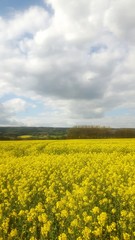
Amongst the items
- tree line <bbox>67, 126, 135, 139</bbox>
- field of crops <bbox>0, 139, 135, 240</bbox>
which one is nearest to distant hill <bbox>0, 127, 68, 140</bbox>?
tree line <bbox>67, 126, 135, 139</bbox>

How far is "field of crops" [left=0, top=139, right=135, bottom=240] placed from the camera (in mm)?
→ 5348

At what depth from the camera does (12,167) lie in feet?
40.6

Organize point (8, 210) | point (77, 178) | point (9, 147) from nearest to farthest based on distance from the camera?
point (8, 210) → point (77, 178) → point (9, 147)

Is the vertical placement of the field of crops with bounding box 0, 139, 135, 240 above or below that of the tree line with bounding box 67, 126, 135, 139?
below

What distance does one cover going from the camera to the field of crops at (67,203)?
535 cm

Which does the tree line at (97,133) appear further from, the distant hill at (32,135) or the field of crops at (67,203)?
the field of crops at (67,203)

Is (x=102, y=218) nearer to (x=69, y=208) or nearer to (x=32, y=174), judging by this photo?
(x=69, y=208)

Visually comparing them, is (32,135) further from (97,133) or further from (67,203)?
(67,203)

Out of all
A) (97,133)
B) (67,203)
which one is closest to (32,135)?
(97,133)

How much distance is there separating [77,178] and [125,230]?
4.73 metres

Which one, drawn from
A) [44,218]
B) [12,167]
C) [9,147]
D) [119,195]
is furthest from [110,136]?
[44,218]

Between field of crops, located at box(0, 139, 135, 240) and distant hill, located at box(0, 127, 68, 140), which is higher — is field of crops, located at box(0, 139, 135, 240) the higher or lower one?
the lower one

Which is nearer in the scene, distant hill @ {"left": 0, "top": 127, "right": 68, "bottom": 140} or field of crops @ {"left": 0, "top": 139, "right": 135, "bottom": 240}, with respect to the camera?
field of crops @ {"left": 0, "top": 139, "right": 135, "bottom": 240}

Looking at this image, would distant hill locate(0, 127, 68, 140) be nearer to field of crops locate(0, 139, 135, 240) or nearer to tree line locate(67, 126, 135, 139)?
tree line locate(67, 126, 135, 139)
